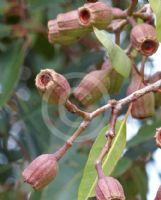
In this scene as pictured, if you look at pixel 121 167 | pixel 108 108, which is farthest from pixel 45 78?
pixel 121 167

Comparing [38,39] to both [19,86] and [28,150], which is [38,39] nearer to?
[19,86]

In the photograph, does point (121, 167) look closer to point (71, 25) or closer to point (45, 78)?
point (71, 25)

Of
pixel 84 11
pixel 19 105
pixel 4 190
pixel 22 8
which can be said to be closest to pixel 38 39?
pixel 22 8

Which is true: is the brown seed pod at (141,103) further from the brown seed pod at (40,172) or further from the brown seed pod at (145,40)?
the brown seed pod at (40,172)

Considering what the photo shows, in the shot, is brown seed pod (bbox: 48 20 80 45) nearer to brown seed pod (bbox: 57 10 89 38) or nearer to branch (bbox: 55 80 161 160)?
brown seed pod (bbox: 57 10 89 38)

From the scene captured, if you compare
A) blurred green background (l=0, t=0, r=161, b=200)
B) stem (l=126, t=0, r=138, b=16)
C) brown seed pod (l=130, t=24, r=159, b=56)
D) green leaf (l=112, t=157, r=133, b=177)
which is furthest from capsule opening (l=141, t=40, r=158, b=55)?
green leaf (l=112, t=157, r=133, b=177)

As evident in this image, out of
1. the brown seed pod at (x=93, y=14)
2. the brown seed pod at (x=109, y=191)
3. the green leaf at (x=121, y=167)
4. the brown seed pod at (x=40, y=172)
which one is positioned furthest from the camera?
the green leaf at (x=121, y=167)

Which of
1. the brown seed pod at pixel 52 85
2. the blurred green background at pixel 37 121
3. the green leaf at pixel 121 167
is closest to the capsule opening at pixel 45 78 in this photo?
the brown seed pod at pixel 52 85
